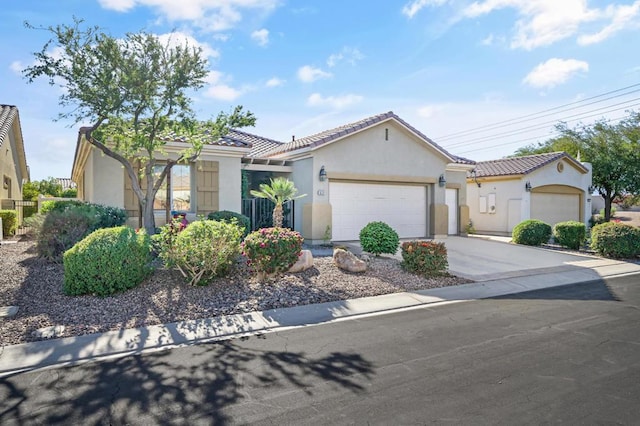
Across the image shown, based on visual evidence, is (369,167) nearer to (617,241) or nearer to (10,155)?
(617,241)

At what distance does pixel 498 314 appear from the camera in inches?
268

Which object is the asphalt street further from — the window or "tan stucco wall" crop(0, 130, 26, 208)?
"tan stucco wall" crop(0, 130, 26, 208)

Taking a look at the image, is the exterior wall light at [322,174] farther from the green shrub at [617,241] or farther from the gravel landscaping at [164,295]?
the green shrub at [617,241]

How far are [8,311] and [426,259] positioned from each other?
8170 mm

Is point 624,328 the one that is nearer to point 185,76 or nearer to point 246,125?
point 246,125

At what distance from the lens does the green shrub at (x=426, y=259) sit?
9469 mm

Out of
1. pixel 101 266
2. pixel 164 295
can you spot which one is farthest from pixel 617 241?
pixel 101 266

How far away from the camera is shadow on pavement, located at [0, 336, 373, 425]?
3508 millimetres

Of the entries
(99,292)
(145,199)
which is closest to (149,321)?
(99,292)

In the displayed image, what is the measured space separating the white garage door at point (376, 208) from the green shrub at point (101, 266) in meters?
8.44

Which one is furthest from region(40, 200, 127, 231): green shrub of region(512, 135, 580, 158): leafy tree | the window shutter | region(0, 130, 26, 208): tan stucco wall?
region(512, 135, 580, 158): leafy tree

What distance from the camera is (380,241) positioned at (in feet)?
36.1

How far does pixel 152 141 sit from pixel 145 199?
1.62 metres

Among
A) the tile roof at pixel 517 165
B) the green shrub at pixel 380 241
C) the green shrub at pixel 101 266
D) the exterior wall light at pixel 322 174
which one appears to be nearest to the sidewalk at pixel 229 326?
the green shrub at pixel 101 266
